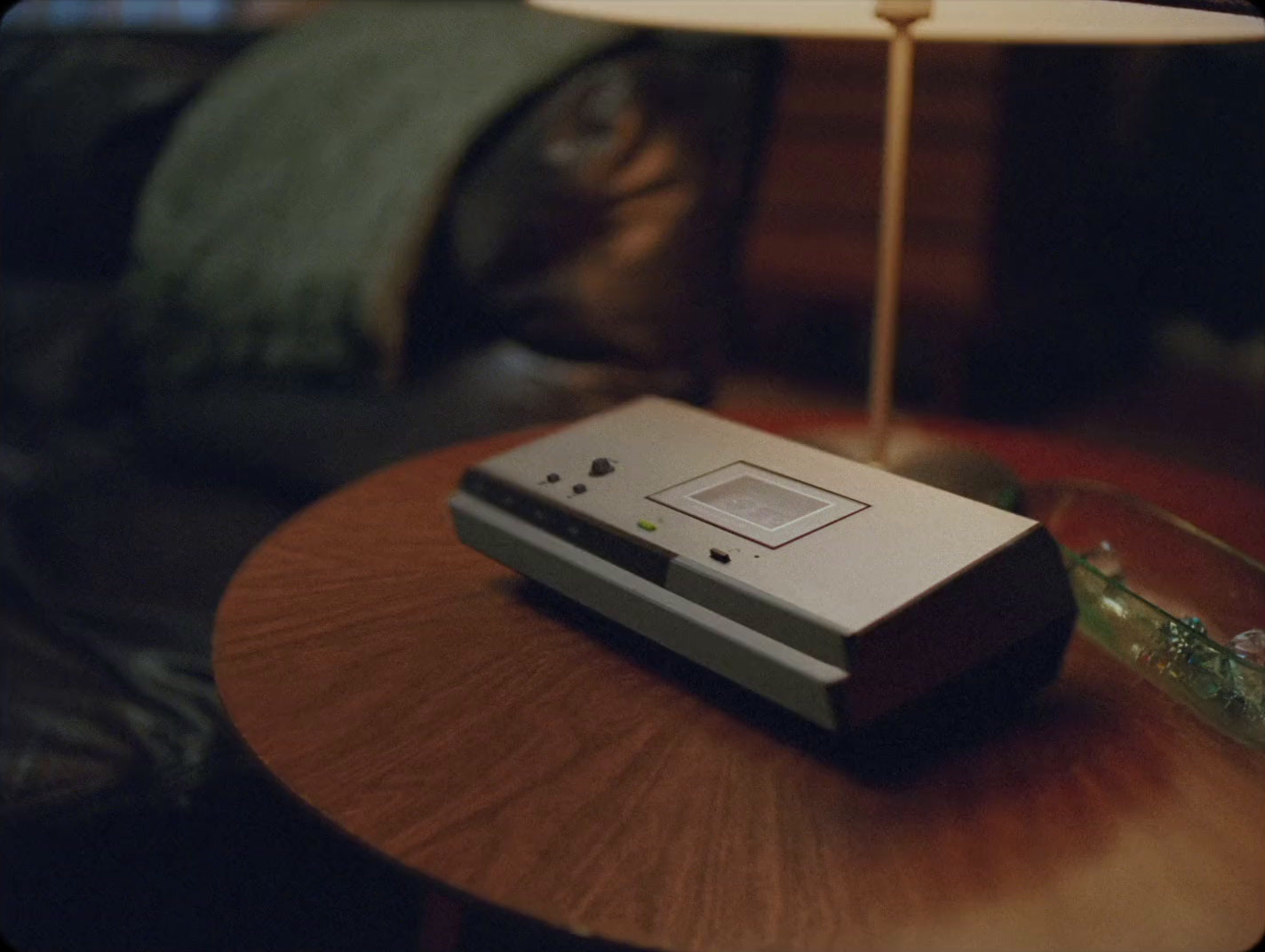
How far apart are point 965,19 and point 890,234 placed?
6.8 inches

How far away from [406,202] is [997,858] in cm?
98

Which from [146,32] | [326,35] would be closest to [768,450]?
[326,35]

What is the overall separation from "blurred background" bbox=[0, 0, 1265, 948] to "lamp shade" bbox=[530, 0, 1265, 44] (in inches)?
12.8

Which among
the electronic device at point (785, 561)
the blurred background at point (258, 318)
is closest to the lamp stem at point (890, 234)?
the electronic device at point (785, 561)

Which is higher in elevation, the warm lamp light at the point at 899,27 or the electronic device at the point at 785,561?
the warm lamp light at the point at 899,27

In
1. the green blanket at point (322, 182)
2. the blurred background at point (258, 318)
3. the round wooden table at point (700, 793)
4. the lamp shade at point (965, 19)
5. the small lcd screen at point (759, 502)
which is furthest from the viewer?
the green blanket at point (322, 182)

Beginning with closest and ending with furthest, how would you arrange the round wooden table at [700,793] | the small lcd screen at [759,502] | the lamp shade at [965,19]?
the round wooden table at [700,793], the small lcd screen at [759,502], the lamp shade at [965,19]

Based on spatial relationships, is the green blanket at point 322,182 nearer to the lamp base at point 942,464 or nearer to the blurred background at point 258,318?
the blurred background at point 258,318

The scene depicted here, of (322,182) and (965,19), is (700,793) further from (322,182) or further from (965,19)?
(322,182)

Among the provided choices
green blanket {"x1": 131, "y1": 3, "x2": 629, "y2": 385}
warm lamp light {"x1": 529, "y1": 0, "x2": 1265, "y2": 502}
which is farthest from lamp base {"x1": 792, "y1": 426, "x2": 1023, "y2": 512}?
green blanket {"x1": 131, "y1": 3, "x2": 629, "y2": 385}

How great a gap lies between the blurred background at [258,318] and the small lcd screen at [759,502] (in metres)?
0.43

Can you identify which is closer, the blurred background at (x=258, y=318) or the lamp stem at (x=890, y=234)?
the lamp stem at (x=890, y=234)

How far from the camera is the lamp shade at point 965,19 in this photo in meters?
0.80

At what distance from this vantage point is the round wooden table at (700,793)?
19.6 inches
